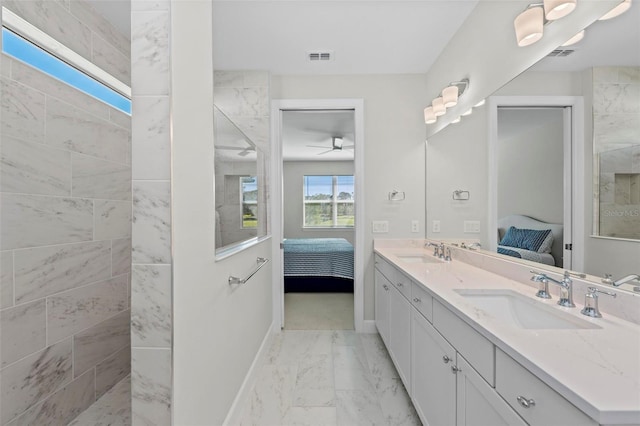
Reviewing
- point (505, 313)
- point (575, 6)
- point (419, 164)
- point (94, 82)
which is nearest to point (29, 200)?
point (94, 82)

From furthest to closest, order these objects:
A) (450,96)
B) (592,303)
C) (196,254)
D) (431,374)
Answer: (450,96)
(431,374)
(196,254)
(592,303)

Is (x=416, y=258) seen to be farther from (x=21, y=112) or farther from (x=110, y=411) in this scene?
(x=21, y=112)

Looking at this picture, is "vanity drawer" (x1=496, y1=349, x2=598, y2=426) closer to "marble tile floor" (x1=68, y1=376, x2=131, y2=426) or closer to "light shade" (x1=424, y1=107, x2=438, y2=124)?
"marble tile floor" (x1=68, y1=376, x2=131, y2=426)

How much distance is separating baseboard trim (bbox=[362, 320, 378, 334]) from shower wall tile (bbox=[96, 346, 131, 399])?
1.97m

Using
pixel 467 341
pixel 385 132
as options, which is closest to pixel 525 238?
pixel 467 341

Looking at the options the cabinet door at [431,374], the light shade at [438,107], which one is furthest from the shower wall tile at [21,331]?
the light shade at [438,107]

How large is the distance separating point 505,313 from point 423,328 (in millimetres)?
387

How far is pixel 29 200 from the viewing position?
1.36 m

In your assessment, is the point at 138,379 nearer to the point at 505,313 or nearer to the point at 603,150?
the point at 505,313

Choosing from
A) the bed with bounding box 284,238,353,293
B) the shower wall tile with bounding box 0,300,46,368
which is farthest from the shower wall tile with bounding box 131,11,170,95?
the bed with bounding box 284,238,353,293

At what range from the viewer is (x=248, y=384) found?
6.05 feet

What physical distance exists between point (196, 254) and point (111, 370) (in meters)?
1.34

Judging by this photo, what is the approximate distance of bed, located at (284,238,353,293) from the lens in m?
4.07

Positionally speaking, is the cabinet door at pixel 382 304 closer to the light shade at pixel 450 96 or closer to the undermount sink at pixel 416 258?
the undermount sink at pixel 416 258
